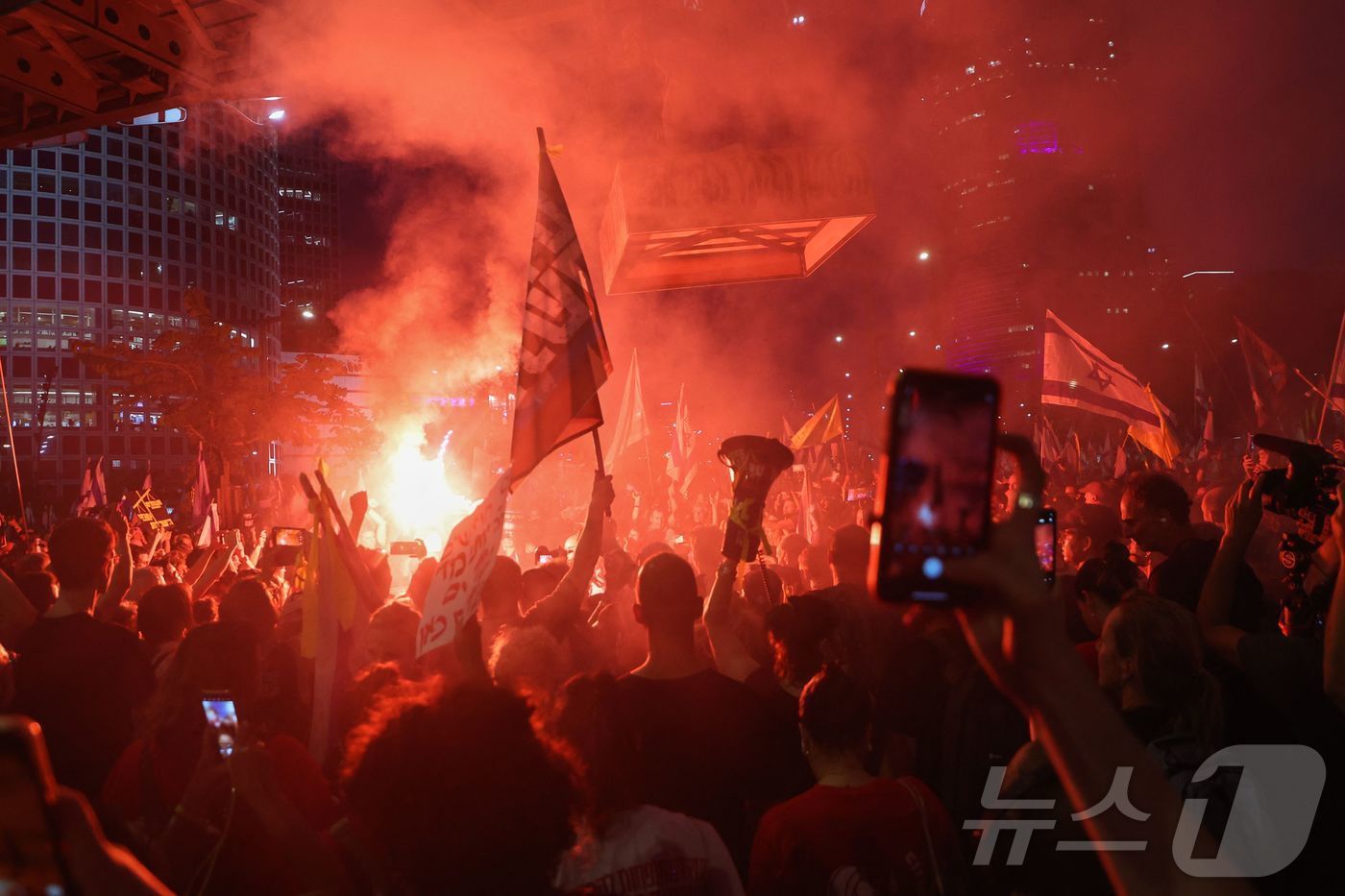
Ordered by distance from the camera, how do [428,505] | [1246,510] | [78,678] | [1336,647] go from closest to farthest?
[1336,647]
[1246,510]
[78,678]
[428,505]

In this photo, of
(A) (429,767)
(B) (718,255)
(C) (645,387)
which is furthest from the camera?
(C) (645,387)

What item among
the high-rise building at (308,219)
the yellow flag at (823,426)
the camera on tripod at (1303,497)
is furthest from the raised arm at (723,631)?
the high-rise building at (308,219)

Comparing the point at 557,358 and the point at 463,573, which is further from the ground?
the point at 557,358

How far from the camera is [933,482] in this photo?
1.02 meters

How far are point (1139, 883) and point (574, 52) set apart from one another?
6777 millimetres

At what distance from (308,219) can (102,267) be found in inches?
Result: 2319

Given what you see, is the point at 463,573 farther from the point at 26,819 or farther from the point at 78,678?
the point at 26,819

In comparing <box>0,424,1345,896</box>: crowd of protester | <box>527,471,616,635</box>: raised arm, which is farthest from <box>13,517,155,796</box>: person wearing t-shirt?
<box>527,471,616,635</box>: raised arm

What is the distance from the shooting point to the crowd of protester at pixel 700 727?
1.18m

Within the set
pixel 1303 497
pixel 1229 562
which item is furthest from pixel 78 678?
pixel 1303 497

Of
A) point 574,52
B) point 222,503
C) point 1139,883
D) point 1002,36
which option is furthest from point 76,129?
point 1002,36

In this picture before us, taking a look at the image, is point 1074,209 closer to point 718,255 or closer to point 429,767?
point 718,255

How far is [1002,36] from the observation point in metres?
82.9

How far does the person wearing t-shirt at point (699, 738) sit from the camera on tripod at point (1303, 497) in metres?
1.85
